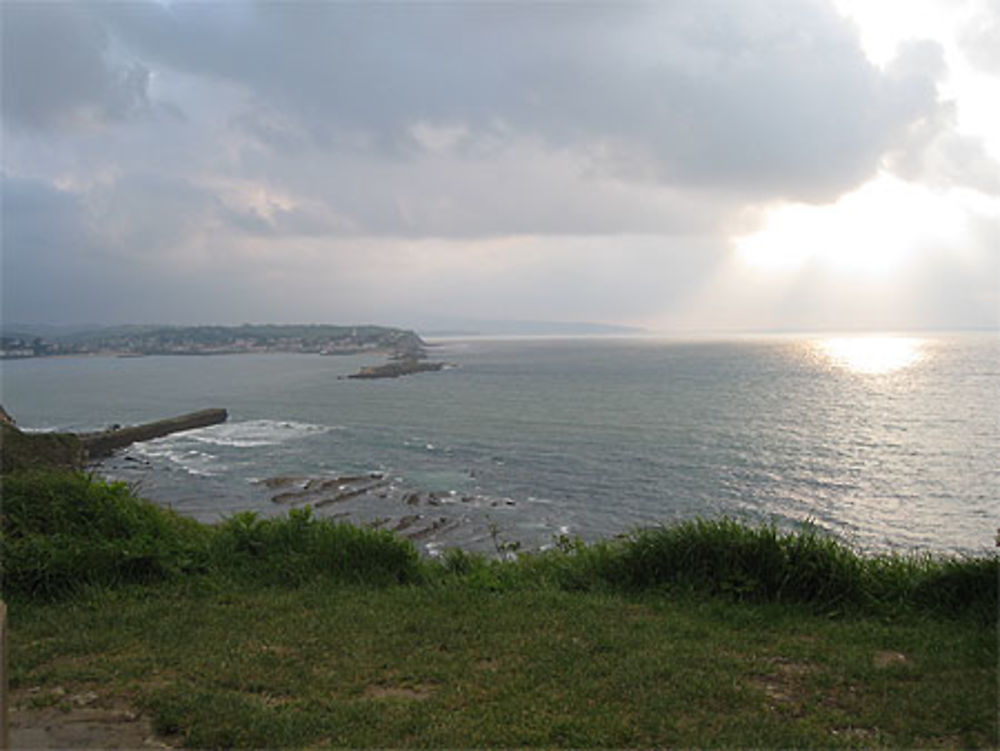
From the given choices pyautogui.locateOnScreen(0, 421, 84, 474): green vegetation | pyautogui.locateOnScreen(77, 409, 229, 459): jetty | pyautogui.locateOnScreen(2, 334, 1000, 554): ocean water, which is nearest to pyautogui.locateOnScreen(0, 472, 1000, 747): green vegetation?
pyautogui.locateOnScreen(2, 334, 1000, 554): ocean water

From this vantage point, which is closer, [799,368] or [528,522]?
[528,522]

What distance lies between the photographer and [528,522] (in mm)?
22562

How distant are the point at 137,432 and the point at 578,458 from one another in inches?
1076

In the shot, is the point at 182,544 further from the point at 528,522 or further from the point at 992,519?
the point at 992,519

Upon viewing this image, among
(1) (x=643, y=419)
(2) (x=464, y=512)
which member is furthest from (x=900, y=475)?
(2) (x=464, y=512)

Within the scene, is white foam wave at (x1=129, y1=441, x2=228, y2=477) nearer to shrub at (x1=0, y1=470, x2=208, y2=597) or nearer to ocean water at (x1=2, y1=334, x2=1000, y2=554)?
ocean water at (x1=2, y1=334, x2=1000, y2=554)

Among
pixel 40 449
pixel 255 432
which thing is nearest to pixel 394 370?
pixel 255 432

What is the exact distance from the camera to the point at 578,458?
32.9m

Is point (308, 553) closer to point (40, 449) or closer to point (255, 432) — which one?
point (40, 449)

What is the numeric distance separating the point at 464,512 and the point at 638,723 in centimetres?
2007

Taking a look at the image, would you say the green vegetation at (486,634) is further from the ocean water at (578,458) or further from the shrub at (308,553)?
the ocean water at (578,458)

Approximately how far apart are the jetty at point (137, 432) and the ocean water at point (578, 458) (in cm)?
121

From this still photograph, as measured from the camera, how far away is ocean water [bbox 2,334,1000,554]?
23.2 metres

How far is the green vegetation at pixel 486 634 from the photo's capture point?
12.9 feet
